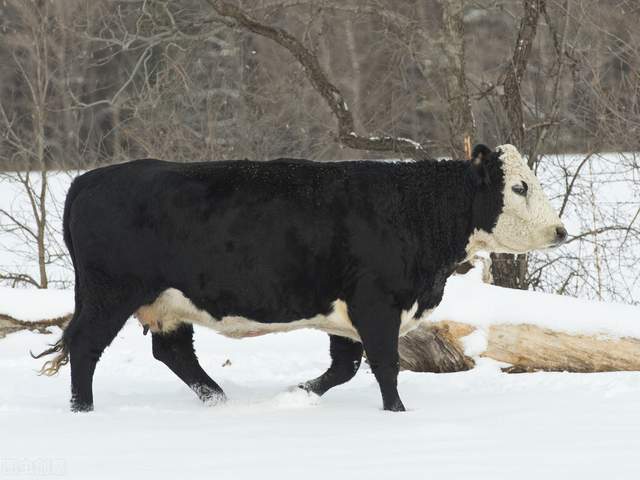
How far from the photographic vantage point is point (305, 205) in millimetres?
6156

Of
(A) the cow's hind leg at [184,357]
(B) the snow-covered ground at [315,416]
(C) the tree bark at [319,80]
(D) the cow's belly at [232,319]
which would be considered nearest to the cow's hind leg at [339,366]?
(B) the snow-covered ground at [315,416]

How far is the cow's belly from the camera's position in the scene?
6145mm

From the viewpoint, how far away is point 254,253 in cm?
607

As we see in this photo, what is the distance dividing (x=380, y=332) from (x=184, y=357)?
52.9 inches

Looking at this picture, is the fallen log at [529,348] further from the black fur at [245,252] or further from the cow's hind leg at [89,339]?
the cow's hind leg at [89,339]

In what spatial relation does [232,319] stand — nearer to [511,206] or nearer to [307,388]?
[307,388]

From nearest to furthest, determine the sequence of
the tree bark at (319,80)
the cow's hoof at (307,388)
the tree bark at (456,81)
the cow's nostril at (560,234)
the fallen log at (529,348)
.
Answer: the cow's nostril at (560,234), the cow's hoof at (307,388), the fallen log at (529,348), the tree bark at (456,81), the tree bark at (319,80)

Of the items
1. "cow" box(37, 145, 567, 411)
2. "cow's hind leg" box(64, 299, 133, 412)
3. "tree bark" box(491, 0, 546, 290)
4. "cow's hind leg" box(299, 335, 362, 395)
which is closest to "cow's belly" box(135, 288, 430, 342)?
"cow" box(37, 145, 567, 411)

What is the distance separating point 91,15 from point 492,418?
8497 mm

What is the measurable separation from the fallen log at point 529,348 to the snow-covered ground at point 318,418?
0.09 metres

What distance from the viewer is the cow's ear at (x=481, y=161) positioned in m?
6.45

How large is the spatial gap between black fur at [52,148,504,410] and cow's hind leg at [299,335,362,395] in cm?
58

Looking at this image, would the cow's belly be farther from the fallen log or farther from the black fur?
the fallen log

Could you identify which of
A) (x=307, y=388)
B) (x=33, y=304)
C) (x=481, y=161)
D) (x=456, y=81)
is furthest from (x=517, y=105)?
(x=33, y=304)
